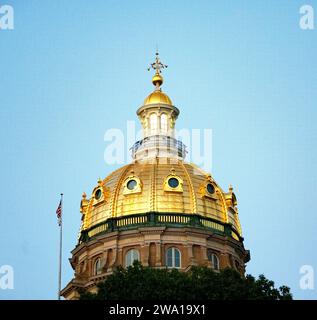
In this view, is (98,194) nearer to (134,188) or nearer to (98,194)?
(98,194)

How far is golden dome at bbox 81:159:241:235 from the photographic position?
81750mm

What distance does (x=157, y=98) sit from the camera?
3725 inches

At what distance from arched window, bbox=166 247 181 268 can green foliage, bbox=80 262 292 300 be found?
2263cm

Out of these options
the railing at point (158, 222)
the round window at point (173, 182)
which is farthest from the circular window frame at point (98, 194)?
the round window at point (173, 182)

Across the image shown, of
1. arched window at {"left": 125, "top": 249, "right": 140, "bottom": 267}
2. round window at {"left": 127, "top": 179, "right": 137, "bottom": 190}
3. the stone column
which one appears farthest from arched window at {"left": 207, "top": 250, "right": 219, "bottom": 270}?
round window at {"left": 127, "top": 179, "right": 137, "bottom": 190}

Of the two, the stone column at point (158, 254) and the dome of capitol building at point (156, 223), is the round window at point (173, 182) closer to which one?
the dome of capitol building at point (156, 223)

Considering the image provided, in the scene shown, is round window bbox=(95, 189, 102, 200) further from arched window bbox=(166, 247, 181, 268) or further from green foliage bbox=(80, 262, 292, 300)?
green foliage bbox=(80, 262, 292, 300)

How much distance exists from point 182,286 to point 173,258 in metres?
28.3

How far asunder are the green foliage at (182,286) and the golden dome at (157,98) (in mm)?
39788

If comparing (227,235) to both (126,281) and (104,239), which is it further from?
(126,281)

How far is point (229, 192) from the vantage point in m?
87.3
